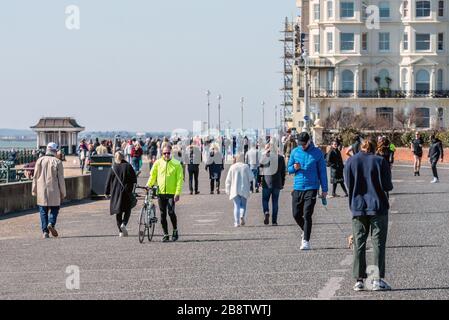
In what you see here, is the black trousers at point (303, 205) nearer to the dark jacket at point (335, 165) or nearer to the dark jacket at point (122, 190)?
the dark jacket at point (122, 190)

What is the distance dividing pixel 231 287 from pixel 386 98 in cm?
8661

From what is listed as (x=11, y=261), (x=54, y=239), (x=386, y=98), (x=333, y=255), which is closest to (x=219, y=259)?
(x=333, y=255)

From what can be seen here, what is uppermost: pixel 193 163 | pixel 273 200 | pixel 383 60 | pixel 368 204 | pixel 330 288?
pixel 383 60

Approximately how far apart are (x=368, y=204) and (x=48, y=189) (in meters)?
9.29

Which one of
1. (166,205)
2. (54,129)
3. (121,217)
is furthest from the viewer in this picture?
(54,129)

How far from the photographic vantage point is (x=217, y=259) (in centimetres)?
1806

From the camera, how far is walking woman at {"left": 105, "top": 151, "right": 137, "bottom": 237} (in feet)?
74.3

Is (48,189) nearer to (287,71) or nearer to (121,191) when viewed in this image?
(121,191)

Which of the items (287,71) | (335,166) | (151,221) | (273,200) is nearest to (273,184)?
(273,200)

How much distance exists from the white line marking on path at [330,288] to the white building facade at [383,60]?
85.1 metres

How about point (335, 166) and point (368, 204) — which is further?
point (335, 166)

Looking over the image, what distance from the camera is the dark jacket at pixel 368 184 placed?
47.3 ft

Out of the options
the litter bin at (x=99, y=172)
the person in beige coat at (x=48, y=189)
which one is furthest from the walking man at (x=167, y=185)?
the litter bin at (x=99, y=172)

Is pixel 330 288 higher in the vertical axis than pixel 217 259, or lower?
higher
